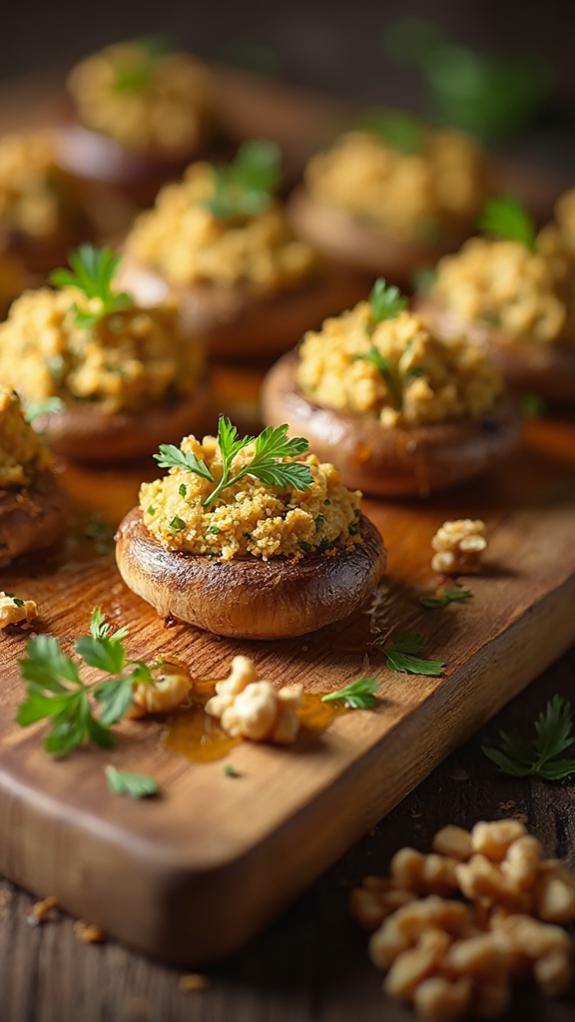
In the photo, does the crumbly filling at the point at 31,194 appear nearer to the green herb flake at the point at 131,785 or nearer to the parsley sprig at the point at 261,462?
the parsley sprig at the point at 261,462

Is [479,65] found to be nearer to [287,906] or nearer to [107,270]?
[107,270]

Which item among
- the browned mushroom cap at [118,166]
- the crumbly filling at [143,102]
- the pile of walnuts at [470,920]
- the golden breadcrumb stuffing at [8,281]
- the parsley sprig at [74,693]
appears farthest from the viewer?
the crumbly filling at [143,102]

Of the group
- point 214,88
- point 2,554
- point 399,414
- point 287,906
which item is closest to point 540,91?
point 214,88

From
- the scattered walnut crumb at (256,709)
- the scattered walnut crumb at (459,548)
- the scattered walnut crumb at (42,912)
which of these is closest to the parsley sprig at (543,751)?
the scattered walnut crumb at (459,548)

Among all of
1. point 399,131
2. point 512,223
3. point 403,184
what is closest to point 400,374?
point 512,223

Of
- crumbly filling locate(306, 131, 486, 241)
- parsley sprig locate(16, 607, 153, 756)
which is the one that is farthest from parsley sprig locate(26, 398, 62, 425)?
crumbly filling locate(306, 131, 486, 241)
